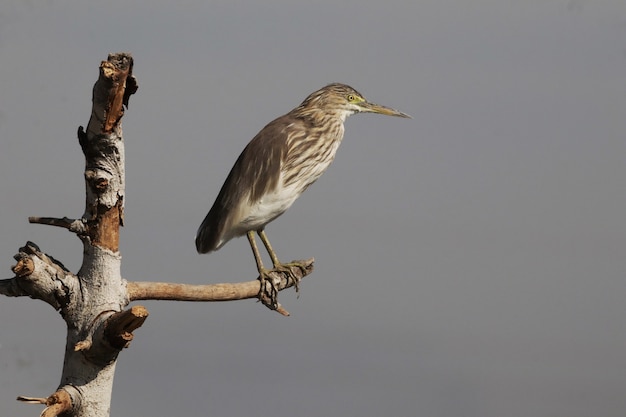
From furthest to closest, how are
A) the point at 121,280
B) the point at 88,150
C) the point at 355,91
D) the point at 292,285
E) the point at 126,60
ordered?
the point at 355,91 < the point at 292,285 < the point at 121,280 < the point at 88,150 < the point at 126,60

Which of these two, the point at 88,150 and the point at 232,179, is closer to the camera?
the point at 88,150

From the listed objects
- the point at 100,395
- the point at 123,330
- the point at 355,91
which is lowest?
the point at 100,395

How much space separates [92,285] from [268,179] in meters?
1.83

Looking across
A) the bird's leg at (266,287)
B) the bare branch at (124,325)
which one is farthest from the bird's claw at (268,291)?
the bare branch at (124,325)

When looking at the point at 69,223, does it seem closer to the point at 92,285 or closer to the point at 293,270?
the point at 92,285

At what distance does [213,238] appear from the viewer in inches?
273

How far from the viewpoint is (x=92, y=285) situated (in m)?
5.45

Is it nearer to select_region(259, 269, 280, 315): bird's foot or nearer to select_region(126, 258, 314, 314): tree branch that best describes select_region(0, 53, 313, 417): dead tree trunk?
select_region(126, 258, 314, 314): tree branch

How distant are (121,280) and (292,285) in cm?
198

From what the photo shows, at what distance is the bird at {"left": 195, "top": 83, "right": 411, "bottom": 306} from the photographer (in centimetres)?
686

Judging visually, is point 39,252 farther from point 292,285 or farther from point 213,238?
point 292,285

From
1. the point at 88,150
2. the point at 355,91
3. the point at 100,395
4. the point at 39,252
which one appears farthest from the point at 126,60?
the point at 355,91

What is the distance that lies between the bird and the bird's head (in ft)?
0.57

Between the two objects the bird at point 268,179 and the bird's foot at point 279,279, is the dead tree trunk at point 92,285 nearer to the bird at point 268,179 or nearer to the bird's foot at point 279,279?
the bird at point 268,179
